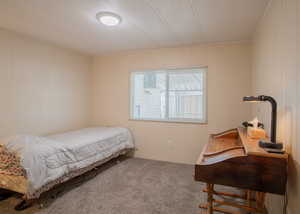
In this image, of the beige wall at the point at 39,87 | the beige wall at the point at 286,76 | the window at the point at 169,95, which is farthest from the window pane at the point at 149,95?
the beige wall at the point at 286,76

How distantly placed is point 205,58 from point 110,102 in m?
2.28

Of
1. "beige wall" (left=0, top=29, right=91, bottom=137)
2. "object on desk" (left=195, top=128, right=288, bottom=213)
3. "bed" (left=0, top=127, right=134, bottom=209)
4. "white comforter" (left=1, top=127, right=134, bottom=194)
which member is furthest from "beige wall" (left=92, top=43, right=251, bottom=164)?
"object on desk" (left=195, top=128, right=288, bottom=213)

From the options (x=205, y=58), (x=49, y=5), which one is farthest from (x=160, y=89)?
(x=49, y=5)

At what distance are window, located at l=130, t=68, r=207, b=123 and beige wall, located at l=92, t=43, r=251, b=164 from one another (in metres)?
0.13

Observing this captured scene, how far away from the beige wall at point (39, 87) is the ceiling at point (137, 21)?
0.30 metres

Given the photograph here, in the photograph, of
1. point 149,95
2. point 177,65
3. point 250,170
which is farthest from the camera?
point 149,95

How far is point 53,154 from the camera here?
2.18 m

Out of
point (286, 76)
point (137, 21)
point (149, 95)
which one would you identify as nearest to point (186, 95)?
point (149, 95)

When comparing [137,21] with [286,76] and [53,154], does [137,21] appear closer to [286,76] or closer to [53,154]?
[286,76]

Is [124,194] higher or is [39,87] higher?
[39,87]

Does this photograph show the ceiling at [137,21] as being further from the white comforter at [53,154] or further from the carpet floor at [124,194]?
the carpet floor at [124,194]

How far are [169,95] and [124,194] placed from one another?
81.0 inches

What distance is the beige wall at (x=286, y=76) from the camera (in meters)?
1.23

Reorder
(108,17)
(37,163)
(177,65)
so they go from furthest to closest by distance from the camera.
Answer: (177,65) → (108,17) → (37,163)
